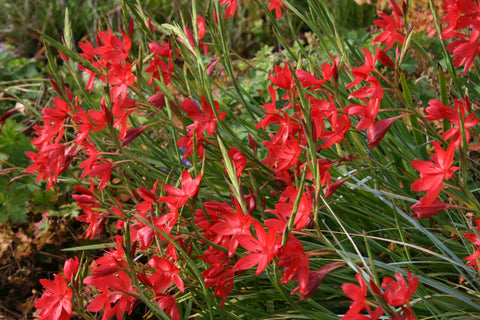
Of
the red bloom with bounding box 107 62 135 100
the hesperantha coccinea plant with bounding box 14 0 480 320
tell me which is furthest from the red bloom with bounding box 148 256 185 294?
the red bloom with bounding box 107 62 135 100

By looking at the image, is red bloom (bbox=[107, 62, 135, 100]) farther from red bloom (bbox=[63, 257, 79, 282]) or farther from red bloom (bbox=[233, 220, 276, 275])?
red bloom (bbox=[233, 220, 276, 275])

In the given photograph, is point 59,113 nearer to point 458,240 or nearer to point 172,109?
point 172,109

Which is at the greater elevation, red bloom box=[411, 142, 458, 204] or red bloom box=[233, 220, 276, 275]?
red bloom box=[411, 142, 458, 204]

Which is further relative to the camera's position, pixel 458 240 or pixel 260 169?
pixel 458 240

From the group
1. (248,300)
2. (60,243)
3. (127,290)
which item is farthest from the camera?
(60,243)

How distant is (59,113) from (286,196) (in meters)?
0.75

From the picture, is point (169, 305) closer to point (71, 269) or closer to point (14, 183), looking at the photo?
point (71, 269)

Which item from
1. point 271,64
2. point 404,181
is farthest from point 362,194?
A: point 271,64

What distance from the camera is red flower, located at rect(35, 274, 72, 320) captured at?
1.19 metres

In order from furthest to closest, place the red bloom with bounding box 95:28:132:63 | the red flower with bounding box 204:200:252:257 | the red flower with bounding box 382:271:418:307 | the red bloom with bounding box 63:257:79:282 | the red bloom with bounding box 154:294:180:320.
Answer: the red bloom with bounding box 95:28:132:63, the red bloom with bounding box 63:257:79:282, the red bloom with bounding box 154:294:180:320, the red flower with bounding box 204:200:252:257, the red flower with bounding box 382:271:418:307

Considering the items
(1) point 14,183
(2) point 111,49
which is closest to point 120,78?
(2) point 111,49

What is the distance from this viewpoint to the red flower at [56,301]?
1.19 metres

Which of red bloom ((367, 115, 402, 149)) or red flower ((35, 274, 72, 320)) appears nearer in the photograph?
red bloom ((367, 115, 402, 149))

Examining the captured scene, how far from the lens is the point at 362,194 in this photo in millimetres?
1645
